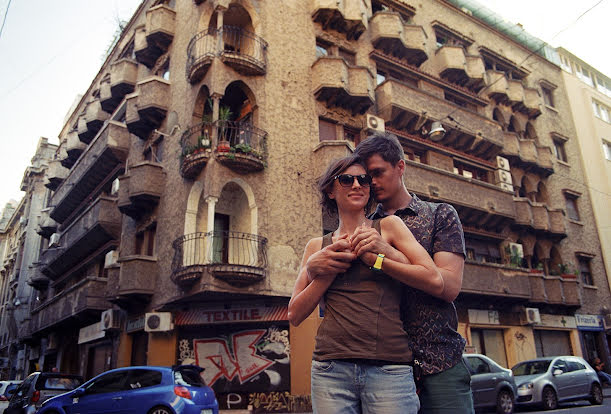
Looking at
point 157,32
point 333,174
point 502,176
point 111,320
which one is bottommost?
point 333,174

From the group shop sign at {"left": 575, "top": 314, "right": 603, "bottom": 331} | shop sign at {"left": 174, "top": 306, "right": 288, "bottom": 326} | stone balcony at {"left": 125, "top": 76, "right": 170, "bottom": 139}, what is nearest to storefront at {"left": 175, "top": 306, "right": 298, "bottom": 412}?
shop sign at {"left": 174, "top": 306, "right": 288, "bottom": 326}

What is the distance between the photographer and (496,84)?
2464 cm

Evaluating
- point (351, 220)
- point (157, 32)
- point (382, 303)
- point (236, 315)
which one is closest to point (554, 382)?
point (236, 315)

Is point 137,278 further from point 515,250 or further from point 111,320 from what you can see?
point 515,250

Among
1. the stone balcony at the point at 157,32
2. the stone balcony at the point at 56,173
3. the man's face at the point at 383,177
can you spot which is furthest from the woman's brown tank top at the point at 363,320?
the stone balcony at the point at 56,173

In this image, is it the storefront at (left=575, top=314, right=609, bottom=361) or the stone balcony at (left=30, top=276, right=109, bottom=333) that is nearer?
the stone balcony at (left=30, top=276, right=109, bottom=333)

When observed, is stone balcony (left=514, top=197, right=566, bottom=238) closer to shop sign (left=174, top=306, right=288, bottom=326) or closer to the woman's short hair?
shop sign (left=174, top=306, right=288, bottom=326)

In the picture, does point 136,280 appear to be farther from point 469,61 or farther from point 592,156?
point 592,156

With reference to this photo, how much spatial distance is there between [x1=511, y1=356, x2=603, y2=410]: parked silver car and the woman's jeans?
1297 centimetres

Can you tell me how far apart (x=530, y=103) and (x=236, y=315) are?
21.0 m

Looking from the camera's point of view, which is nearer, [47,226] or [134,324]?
[134,324]

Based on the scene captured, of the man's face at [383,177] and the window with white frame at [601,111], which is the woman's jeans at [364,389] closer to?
the man's face at [383,177]

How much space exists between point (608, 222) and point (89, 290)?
28.6 m

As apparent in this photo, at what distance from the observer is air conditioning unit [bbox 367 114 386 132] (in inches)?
715
